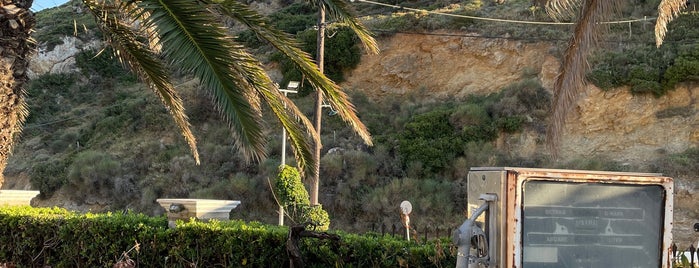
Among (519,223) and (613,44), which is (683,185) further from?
(519,223)

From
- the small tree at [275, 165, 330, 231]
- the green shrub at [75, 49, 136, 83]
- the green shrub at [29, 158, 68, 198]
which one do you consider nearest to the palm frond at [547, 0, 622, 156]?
the small tree at [275, 165, 330, 231]

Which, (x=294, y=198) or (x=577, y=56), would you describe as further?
(x=294, y=198)

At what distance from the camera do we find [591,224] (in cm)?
336

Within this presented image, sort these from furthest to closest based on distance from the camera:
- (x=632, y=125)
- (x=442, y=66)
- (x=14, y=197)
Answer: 1. (x=442, y=66)
2. (x=632, y=125)
3. (x=14, y=197)

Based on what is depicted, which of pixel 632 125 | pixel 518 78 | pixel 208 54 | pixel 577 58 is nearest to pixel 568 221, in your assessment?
pixel 208 54

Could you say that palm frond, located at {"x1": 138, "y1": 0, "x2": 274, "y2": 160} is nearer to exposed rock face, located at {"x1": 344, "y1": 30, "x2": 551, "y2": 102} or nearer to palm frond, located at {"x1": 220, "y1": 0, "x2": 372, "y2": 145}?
palm frond, located at {"x1": 220, "y1": 0, "x2": 372, "y2": 145}

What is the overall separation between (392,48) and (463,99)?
152 inches

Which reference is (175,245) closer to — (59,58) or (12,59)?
(12,59)

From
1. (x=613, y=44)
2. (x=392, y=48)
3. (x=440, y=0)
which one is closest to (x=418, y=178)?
(x=392, y=48)

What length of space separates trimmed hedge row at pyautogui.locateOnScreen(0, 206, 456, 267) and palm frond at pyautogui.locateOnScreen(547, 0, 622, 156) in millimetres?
1858

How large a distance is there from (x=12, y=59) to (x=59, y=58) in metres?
31.6

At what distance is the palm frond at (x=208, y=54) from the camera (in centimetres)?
545

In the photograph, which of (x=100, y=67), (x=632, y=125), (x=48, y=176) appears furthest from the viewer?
(x=100, y=67)

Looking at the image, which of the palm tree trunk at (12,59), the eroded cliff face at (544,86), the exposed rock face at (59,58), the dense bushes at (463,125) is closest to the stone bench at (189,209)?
the palm tree trunk at (12,59)
